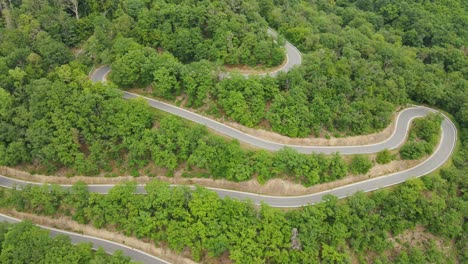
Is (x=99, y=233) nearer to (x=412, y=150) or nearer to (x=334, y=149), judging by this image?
(x=334, y=149)

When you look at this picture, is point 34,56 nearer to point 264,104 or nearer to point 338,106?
point 264,104

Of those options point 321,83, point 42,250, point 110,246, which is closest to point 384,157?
point 321,83

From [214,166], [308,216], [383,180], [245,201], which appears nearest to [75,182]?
[214,166]

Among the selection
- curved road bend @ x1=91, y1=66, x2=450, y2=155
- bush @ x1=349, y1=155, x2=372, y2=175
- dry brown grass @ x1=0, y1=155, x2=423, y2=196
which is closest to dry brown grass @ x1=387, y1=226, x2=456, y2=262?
dry brown grass @ x1=0, y1=155, x2=423, y2=196

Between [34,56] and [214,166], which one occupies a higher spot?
[34,56]

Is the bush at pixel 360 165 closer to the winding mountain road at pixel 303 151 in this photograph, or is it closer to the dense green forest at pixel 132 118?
the dense green forest at pixel 132 118

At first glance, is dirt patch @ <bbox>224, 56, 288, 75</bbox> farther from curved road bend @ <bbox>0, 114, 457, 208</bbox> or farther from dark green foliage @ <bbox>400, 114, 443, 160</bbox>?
dark green foliage @ <bbox>400, 114, 443, 160</bbox>
